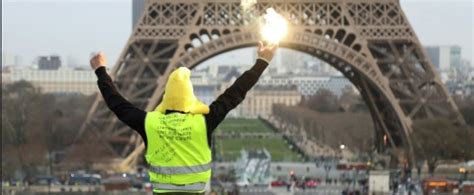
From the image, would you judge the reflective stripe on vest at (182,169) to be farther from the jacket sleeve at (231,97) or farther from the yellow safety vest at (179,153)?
the jacket sleeve at (231,97)

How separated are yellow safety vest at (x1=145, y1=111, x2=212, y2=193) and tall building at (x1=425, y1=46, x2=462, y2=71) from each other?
122 m

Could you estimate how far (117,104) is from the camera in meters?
4.05

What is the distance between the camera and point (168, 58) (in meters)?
36.3

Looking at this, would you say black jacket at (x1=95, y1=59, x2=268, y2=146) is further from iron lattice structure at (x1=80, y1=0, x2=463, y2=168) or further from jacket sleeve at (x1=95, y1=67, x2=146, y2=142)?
iron lattice structure at (x1=80, y1=0, x2=463, y2=168)

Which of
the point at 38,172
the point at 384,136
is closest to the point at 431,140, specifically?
the point at 384,136

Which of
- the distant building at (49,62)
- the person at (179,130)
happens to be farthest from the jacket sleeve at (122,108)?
the distant building at (49,62)

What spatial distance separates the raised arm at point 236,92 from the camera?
3.98 m

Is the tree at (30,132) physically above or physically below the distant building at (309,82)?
below

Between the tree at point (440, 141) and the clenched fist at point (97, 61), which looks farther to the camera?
the tree at point (440, 141)

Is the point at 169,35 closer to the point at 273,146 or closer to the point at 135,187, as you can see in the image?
the point at 135,187

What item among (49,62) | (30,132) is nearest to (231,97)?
(30,132)

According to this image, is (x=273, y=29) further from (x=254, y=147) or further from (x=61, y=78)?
(x=61, y=78)

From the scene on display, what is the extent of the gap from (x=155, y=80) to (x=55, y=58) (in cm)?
9010

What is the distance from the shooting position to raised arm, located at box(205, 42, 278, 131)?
398 cm
